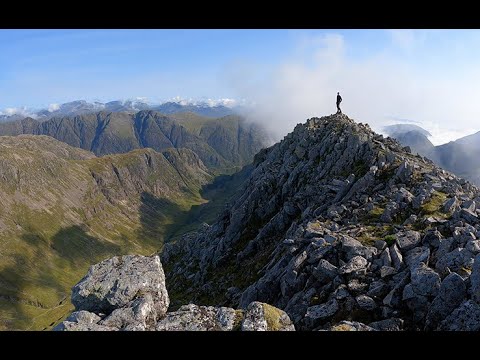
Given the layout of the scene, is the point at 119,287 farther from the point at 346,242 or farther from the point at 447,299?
the point at 346,242

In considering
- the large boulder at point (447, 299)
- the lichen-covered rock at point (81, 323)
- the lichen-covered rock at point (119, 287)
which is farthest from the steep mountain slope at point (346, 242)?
the lichen-covered rock at point (81, 323)

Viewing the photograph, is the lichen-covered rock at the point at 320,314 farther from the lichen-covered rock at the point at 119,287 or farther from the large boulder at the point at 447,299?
the lichen-covered rock at the point at 119,287

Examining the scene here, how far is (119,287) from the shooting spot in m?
14.3

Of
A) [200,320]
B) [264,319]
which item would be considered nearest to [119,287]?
[200,320]

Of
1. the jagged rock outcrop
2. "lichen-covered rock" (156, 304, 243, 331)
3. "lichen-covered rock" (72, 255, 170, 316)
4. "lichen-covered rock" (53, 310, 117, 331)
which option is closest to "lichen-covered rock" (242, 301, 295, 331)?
the jagged rock outcrop

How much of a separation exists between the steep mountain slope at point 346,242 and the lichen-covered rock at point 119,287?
1120cm

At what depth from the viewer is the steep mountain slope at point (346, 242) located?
20.6 metres

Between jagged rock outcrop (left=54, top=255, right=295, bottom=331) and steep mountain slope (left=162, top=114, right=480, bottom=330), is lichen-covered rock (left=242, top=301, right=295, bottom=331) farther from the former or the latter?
steep mountain slope (left=162, top=114, right=480, bottom=330)

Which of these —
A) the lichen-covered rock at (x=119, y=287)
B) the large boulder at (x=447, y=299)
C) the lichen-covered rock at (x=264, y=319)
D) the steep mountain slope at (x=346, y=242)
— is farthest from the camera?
the steep mountain slope at (x=346, y=242)

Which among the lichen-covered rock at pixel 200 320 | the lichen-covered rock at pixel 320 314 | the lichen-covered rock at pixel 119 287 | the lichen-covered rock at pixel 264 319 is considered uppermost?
the lichen-covered rock at pixel 264 319
